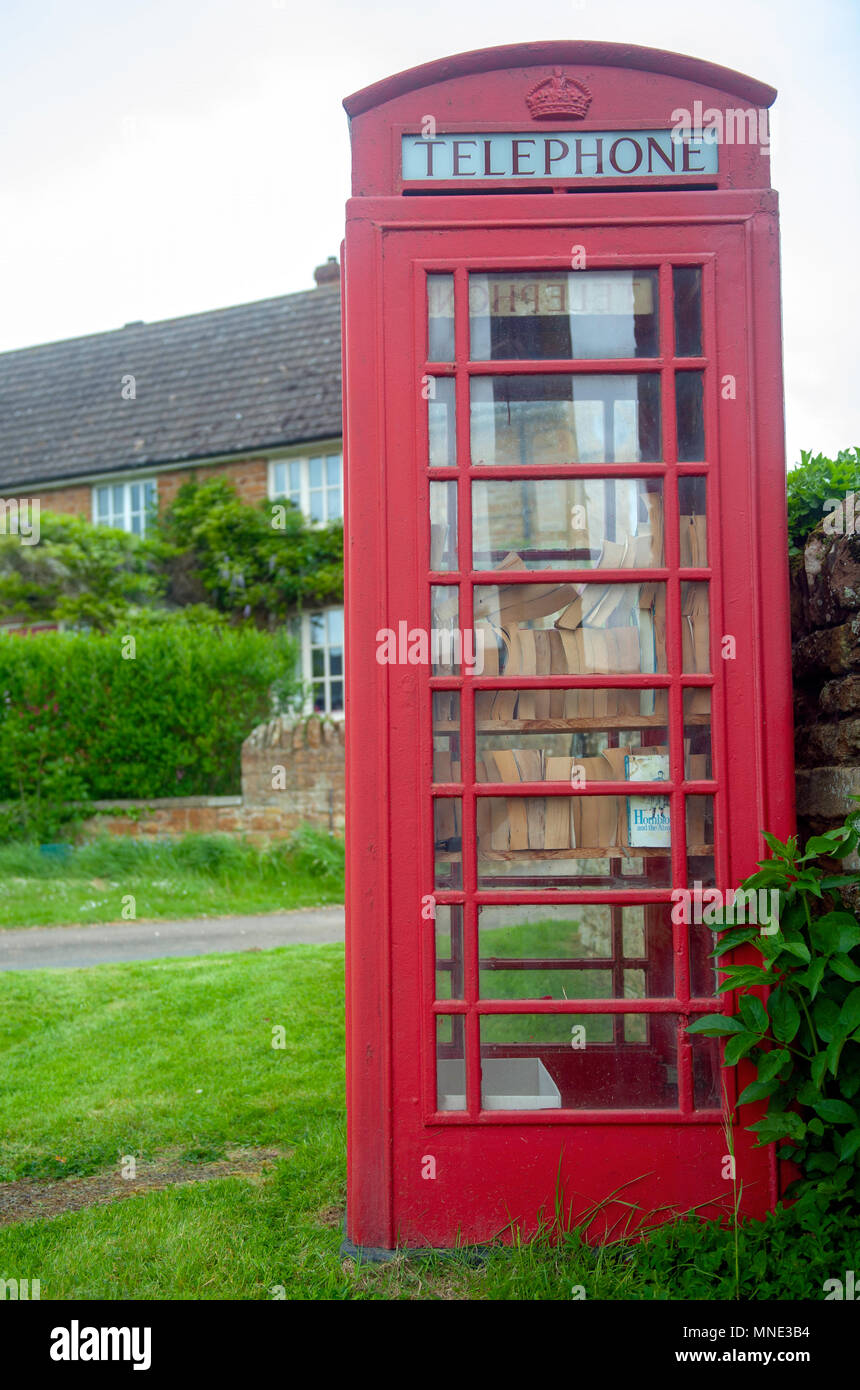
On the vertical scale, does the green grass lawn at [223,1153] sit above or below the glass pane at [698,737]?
below

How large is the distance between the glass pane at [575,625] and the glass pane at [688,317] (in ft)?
2.40

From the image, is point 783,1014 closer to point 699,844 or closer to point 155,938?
point 699,844

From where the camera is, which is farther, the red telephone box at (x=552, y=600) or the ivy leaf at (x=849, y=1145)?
the red telephone box at (x=552, y=600)

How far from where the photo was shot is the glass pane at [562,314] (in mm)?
3344

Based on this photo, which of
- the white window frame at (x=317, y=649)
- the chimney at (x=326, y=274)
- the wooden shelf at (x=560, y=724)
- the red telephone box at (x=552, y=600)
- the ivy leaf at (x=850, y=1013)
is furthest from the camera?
the chimney at (x=326, y=274)

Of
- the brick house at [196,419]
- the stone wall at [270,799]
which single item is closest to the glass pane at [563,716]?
the stone wall at [270,799]

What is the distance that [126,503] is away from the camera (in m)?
16.7

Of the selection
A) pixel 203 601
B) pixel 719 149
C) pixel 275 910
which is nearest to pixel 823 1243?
pixel 719 149

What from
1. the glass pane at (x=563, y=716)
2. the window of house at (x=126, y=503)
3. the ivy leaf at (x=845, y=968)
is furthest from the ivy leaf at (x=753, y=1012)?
the window of house at (x=126, y=503)

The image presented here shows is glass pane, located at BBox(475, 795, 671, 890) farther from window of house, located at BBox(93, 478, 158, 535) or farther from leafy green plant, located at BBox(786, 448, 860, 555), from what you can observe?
window of house, located at BBox(93, 478, 158, 535)

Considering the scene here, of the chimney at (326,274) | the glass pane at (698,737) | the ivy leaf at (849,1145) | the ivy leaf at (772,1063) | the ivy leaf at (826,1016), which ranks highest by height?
the chimney at (326,274)

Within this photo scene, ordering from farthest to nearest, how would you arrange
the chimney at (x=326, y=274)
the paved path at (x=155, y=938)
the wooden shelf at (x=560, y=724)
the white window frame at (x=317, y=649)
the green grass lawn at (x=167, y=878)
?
the chimney at (x=326, y=274), the white window frame at (x=317, y=649), the green grass lawn at (x=167, y=878), the paved path at (x=155, y=938), the wooden shelf at (x=560, y=724)

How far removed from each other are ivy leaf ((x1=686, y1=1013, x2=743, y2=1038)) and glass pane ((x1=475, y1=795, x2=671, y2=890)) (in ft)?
1.35

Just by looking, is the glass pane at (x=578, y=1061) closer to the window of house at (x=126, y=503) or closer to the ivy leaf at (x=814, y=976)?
the ivy leaf at (x=814, y=976)
